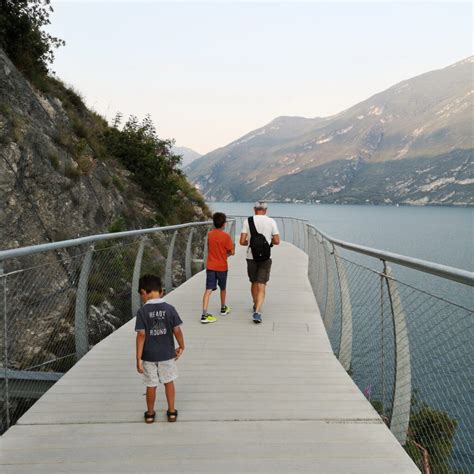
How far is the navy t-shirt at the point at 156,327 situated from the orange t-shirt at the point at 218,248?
300 cm

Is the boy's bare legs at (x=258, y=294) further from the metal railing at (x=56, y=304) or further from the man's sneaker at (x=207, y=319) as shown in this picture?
the metal railing at (x=56, y=304)

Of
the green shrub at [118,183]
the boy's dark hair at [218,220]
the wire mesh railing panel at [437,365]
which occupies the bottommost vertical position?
the wire mesh railing panel at [437,365]

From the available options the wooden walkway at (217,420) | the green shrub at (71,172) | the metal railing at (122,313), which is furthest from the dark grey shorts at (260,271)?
the green shrub at (71,172)

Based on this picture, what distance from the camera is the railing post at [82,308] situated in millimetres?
4898

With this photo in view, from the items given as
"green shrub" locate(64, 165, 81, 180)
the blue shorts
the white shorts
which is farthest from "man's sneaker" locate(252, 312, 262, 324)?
"green shrub" locate(64, 165, 81, 180)

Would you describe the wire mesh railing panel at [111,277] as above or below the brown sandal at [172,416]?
above

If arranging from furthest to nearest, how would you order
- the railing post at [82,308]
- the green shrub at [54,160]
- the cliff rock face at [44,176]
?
1. the green shrub at [54,160]
2. the cliff rock face at [44,176]
3. the railing post at [82,308]

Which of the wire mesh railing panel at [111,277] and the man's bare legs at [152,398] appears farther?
the wire mesh railing panel at [111,277]

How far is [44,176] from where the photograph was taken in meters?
11.0

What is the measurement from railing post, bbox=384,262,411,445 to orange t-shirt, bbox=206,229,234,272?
9.96 ft

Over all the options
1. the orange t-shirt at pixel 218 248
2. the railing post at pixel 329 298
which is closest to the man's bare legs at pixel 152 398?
the orange t-shirt at pixel 218 248

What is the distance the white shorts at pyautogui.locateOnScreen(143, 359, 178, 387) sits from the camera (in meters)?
3.36

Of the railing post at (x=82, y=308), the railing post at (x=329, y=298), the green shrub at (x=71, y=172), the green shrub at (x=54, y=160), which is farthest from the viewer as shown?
the green shrub at (x=71, y=172)

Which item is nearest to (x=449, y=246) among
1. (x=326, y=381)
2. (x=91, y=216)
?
(x=91, y=216)
